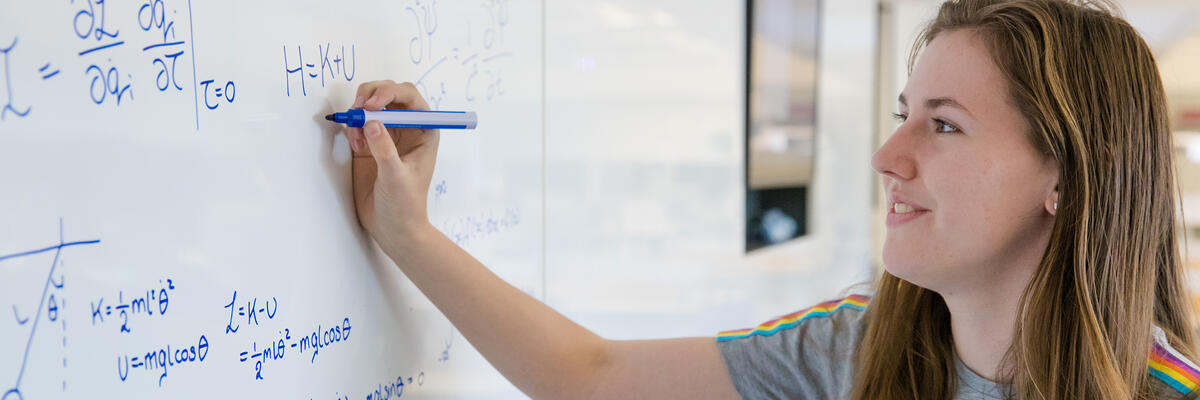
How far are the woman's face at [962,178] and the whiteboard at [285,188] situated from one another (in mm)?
446

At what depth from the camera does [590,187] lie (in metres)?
1.43

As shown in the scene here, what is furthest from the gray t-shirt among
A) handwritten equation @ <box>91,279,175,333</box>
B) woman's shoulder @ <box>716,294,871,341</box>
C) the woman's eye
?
handwritten equation @ <box>91,279,175,333</box>

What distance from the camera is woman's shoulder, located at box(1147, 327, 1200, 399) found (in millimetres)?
939

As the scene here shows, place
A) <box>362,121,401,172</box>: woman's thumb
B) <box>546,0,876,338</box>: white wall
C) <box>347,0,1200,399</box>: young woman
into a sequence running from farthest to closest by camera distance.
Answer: <box>546,0,876,338</box>: white wall < <box>347,0,1200,399</box>: young woman < <box>362,121,401,172</box>: woman's thumb

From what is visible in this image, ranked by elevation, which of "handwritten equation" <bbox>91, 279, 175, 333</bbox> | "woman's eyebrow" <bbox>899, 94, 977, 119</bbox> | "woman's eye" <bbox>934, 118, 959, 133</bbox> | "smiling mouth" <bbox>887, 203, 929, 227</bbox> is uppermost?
"woman's eyebrow" <bbox>899, 94, 977, 119</bbox>

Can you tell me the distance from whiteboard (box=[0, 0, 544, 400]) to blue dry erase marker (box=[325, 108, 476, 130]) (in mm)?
27

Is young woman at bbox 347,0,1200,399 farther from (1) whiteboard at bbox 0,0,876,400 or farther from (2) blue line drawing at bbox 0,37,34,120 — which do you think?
(2) blue line drawing at bbox 0,37,34,120

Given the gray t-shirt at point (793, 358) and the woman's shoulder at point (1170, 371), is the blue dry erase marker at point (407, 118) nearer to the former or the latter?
the gray t-shirt at point (793, 358)

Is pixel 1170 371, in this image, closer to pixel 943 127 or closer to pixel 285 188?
pixel 943 127

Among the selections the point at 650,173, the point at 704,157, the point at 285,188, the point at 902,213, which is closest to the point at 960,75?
the point at 902,213

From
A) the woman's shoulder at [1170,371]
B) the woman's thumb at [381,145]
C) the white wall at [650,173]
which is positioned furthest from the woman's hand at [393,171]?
the woman's shoulder at [1170,371]

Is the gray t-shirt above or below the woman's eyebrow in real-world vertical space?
below

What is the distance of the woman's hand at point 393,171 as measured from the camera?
84 centimetres

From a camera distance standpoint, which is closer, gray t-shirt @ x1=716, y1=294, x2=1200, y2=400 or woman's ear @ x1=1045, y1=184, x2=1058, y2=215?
woman's ear @ x1=1045, y1=184, x2=1058, y2=215
